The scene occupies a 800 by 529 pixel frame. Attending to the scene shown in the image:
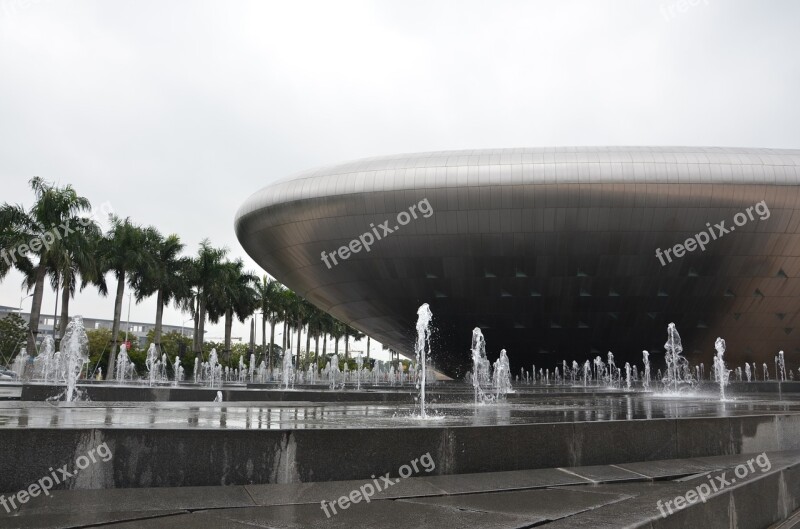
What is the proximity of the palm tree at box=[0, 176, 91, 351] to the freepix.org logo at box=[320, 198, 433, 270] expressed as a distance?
11.4m

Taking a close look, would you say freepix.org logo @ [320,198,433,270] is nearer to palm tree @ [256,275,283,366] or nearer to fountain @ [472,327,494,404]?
fountain @ [472,327,494,404]

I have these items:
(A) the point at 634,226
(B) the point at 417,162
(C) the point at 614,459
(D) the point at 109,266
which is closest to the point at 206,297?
(D) the point at 109,266

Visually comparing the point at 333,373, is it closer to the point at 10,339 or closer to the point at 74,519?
the point at 74,519

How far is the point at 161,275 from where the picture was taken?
124 feet

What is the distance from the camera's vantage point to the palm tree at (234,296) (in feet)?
141

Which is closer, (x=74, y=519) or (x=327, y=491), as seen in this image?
(x=74, y=519)

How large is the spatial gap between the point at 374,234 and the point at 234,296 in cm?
2237

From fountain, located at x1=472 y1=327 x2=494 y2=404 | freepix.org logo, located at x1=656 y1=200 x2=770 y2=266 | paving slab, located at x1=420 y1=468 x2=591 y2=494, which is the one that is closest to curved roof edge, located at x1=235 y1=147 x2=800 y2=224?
freepix.org logo, located at x1=656 y1=200 x2=770 y2=266

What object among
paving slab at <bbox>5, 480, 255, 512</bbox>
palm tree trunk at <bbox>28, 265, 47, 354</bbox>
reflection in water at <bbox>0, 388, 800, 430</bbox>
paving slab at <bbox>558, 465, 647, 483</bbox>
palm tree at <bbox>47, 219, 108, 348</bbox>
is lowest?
paving slab at <bbox>558, 465, 647, 483</bbox>

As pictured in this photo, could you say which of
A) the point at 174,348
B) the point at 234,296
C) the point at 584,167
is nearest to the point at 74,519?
the point at 584,167

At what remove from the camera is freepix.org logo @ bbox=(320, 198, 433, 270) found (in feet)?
82.2

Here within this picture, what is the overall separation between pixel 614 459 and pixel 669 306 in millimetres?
25153

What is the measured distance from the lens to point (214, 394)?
11906mm

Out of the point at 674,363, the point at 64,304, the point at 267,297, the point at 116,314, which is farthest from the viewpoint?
the point at 267,297
